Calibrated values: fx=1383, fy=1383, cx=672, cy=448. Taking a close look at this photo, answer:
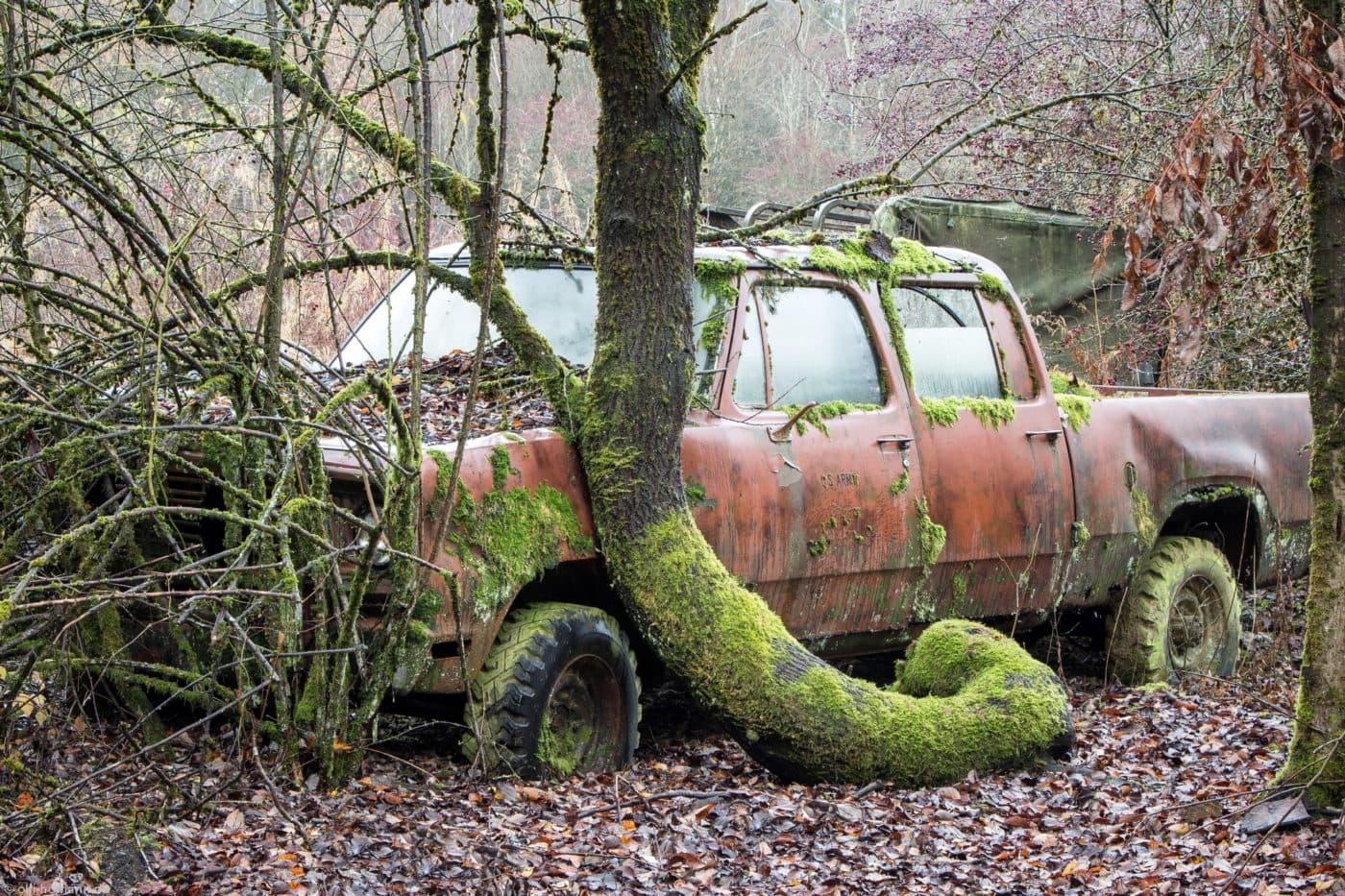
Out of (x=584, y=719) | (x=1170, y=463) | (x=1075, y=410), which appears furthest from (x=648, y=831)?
(x=1170, y=463)

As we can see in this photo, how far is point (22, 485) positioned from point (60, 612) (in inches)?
37.2

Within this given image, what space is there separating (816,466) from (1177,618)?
2.84 m

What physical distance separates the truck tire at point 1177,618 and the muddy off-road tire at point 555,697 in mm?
3224

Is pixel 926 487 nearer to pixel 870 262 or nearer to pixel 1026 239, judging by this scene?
pixel 870 262

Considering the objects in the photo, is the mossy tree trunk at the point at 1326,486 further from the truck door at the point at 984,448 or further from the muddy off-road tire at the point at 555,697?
the muddy off-road tire at the point at 555,697

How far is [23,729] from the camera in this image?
4.81 meters

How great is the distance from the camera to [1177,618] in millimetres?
7586

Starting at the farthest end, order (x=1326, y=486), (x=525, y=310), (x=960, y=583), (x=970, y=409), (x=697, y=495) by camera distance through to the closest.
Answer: (x=970, y=409) → (x=960, y=583) → (x=525, y=310) → (x=697, y=495) → (x=1326, y=486)

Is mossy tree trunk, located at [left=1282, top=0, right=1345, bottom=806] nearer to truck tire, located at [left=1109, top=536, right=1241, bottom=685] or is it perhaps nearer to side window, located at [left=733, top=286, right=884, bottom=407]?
side window, located at [left=733, top=286, right=884, bottom=407]

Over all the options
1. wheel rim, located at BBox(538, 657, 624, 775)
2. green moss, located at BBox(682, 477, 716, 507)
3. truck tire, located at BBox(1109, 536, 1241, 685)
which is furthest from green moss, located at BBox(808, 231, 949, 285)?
wheel rim, located at BBox(538, 657, 624, 775)

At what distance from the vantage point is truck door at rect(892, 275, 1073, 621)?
21.3 feet

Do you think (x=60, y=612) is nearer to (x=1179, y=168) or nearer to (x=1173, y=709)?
(x=1179, y=168)

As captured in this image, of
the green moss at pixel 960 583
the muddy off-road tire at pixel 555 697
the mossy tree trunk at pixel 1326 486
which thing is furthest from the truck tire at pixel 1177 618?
the muddy off-road tire at pixel 555 697

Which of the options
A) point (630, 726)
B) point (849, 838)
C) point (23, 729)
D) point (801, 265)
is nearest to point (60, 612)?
point (23, 729)
